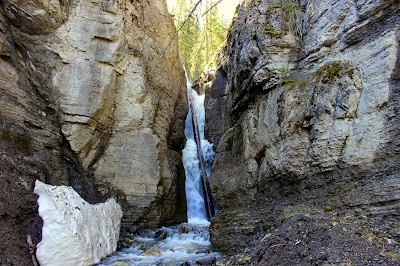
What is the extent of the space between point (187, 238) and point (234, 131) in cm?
420

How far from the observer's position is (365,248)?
146 inches

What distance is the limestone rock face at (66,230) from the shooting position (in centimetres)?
563

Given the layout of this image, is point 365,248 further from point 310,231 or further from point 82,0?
point 82,0

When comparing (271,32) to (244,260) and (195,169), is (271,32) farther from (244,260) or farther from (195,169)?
(195,169)

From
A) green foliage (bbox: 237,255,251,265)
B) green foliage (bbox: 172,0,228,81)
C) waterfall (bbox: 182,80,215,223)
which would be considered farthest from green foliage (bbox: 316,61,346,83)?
green foliage (bbox: 172,0,228,81)

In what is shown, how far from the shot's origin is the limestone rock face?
563 cm

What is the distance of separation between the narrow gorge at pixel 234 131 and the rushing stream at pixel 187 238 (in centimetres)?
8

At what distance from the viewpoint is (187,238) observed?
9.91m

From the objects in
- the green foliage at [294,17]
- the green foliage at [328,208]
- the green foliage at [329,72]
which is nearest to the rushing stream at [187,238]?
the green foliage at [328,208]

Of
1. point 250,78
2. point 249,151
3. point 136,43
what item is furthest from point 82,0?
point 249,151

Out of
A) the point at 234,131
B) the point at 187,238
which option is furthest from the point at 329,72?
the point at 187,238

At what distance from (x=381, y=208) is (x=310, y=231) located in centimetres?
112

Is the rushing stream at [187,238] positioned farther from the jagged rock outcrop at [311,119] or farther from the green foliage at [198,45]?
the green foliage at [198,45]

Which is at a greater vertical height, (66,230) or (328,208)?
(328,208)
